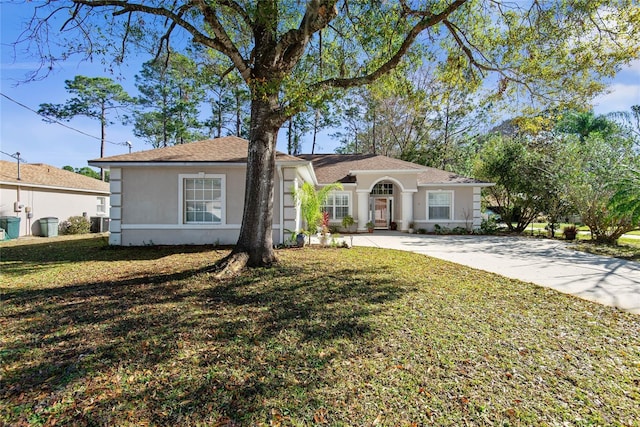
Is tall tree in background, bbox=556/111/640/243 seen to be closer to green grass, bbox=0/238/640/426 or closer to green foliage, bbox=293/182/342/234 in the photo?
green grass, bbox=0/238/640/426

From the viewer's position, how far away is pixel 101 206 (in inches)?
897

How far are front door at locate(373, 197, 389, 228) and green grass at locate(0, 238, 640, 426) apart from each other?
14.7 metres

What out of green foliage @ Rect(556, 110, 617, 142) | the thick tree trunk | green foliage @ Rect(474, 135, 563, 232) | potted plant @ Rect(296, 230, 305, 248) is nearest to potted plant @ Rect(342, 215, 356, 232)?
potted plant @ Rect(296, 230, 305, 248)

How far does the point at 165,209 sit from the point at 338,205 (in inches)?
399

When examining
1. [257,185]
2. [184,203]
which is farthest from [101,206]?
[257,185]

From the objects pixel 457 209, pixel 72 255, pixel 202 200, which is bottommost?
pixel 72 255

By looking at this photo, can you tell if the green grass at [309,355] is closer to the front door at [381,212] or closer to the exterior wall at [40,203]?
the exterior wall at [40,203]

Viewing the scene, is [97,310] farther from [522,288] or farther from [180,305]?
[522,288]

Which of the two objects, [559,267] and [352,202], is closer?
[559,267]

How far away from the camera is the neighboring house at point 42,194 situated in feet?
53.2

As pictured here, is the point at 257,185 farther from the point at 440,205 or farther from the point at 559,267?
the point at 440,205

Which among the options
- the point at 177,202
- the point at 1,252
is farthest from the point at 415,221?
the point at 1,252

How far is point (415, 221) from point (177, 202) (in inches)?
530

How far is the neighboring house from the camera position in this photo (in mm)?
16219
